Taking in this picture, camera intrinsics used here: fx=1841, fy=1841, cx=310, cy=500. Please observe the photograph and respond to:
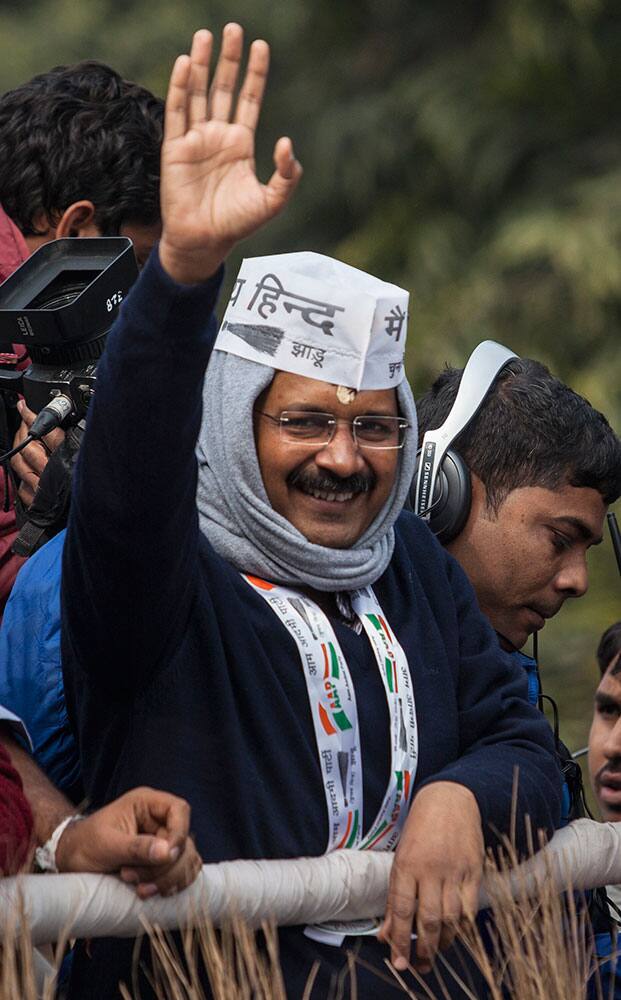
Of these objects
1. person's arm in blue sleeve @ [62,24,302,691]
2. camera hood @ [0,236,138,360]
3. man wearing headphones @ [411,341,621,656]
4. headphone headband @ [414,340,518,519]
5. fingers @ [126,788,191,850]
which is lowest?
man wearing headphones @ [411,341,621,656]

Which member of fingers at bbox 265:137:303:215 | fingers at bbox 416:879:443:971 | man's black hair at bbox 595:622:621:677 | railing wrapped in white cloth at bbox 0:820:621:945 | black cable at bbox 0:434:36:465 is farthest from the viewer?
man's black hair at bbox 595:622:621:677

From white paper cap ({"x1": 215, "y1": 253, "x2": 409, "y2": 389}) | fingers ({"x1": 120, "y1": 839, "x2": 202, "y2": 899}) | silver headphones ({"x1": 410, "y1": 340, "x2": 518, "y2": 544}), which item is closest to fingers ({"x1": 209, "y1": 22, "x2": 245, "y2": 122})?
white paper cap ({"x1": 215, "y1": 253, "x2": 409, "y2": 389})

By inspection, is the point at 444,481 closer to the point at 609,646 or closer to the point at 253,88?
the point at 609,646

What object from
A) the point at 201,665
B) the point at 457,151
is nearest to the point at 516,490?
the point at 201,665

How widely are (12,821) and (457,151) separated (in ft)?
28.6

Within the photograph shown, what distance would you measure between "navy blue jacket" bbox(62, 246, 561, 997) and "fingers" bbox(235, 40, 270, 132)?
190 mm

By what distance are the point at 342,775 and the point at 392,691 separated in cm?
13

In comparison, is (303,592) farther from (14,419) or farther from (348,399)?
(14,419)

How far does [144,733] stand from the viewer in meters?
2.19

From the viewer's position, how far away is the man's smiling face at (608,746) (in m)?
3.63

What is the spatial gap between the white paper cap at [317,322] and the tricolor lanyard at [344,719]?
0.96ft

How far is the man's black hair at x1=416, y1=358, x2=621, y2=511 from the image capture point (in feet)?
10.5

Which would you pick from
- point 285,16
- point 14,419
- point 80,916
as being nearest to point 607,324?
point 285,16

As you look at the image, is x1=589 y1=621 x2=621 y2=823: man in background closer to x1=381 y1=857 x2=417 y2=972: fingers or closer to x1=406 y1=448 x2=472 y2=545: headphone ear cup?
x1=406 y1=448 x2=472 y2=545: headphone ear cup
